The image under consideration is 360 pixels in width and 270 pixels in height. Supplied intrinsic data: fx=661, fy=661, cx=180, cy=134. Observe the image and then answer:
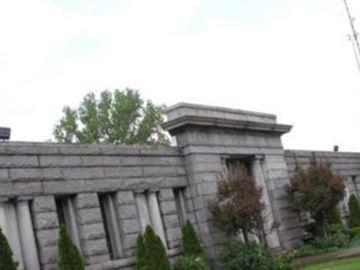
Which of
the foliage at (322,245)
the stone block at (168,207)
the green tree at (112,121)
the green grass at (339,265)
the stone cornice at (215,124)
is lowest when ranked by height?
the green grass at (339,265)

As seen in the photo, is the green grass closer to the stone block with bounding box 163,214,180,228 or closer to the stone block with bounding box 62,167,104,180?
the stone block with bounding box 163,214,180,228

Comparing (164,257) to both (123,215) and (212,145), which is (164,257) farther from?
(212,145)

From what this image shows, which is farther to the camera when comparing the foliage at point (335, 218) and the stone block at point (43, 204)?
the foliage at point (335, 218)

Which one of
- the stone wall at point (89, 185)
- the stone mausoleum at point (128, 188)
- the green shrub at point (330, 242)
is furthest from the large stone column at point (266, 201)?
the stone wall at point (89, 185)

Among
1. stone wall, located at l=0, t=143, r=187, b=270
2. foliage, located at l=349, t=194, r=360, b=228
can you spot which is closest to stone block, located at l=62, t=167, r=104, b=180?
stone wall, located at l=0, t=143, r=187, b=270

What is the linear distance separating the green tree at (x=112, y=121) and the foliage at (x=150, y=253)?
124 feet

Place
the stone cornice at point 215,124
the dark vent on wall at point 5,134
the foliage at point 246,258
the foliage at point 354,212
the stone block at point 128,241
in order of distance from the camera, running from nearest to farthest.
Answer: the dark vent on wall at point 5,134 < the stone block at point 128,241 < the foliage at point 246,258 < the stone cornice at point 215,124 < the foliage at point 354,212

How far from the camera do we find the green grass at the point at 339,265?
15775 mm

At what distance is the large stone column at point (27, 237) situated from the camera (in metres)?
13.2

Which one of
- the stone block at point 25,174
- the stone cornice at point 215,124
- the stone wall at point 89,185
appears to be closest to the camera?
the stone block at point 25,174

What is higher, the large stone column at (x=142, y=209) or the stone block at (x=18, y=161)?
the stone block at (x=18, y=161)

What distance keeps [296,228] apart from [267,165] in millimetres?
2496

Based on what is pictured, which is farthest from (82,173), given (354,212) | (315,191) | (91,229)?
(354,212)

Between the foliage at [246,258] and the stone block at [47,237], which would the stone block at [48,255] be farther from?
the foliage at [246,258]
